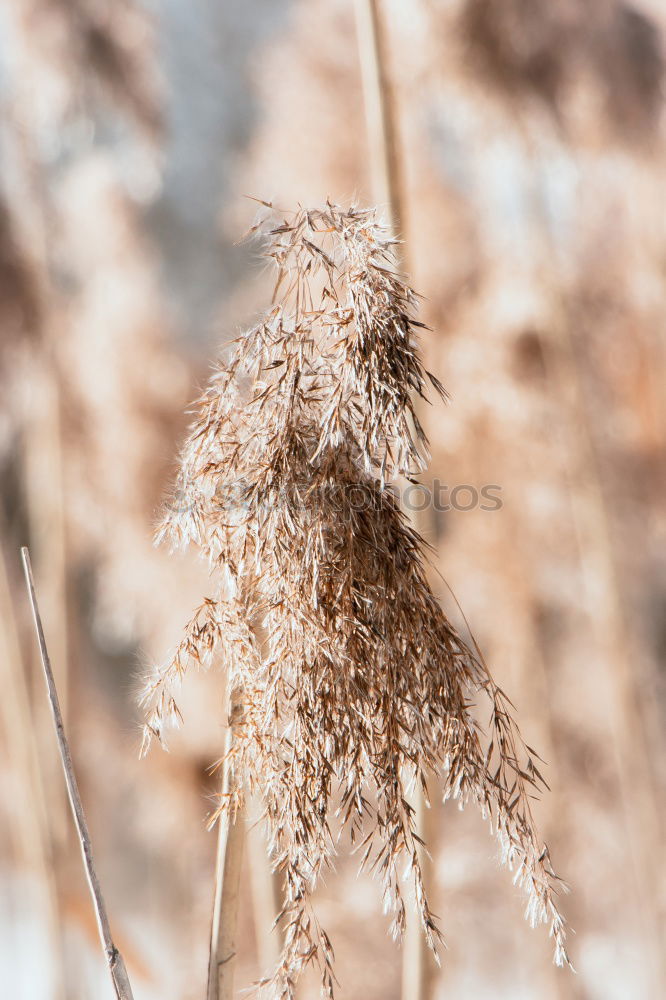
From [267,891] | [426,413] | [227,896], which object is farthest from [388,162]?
[267,891]

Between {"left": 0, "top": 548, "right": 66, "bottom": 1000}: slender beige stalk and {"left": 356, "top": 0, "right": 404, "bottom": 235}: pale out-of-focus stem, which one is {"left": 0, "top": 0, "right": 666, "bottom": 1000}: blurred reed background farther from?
A: {"left": 356, "top": 0, "right": 404, "bottom": 235}: pale out-of-focus stem

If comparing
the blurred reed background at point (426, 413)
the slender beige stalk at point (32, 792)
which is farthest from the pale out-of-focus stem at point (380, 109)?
the slender beige stalk at point (32, 792)

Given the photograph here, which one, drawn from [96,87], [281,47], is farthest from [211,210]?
[96,87]

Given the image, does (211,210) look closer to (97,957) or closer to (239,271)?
(239,271)

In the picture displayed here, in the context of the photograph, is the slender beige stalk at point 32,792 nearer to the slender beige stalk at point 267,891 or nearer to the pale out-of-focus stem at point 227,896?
the slender beige stalk at point 267,891

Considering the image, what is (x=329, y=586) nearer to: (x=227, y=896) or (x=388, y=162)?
(x=227, y=896)

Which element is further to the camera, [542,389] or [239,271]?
[239,271]

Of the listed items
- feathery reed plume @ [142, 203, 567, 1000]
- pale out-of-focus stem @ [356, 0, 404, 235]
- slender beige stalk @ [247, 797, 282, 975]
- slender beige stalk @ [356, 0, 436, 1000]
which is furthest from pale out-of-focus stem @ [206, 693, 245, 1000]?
pale out-of-focus stem @ [356, 0, 404, 235]
